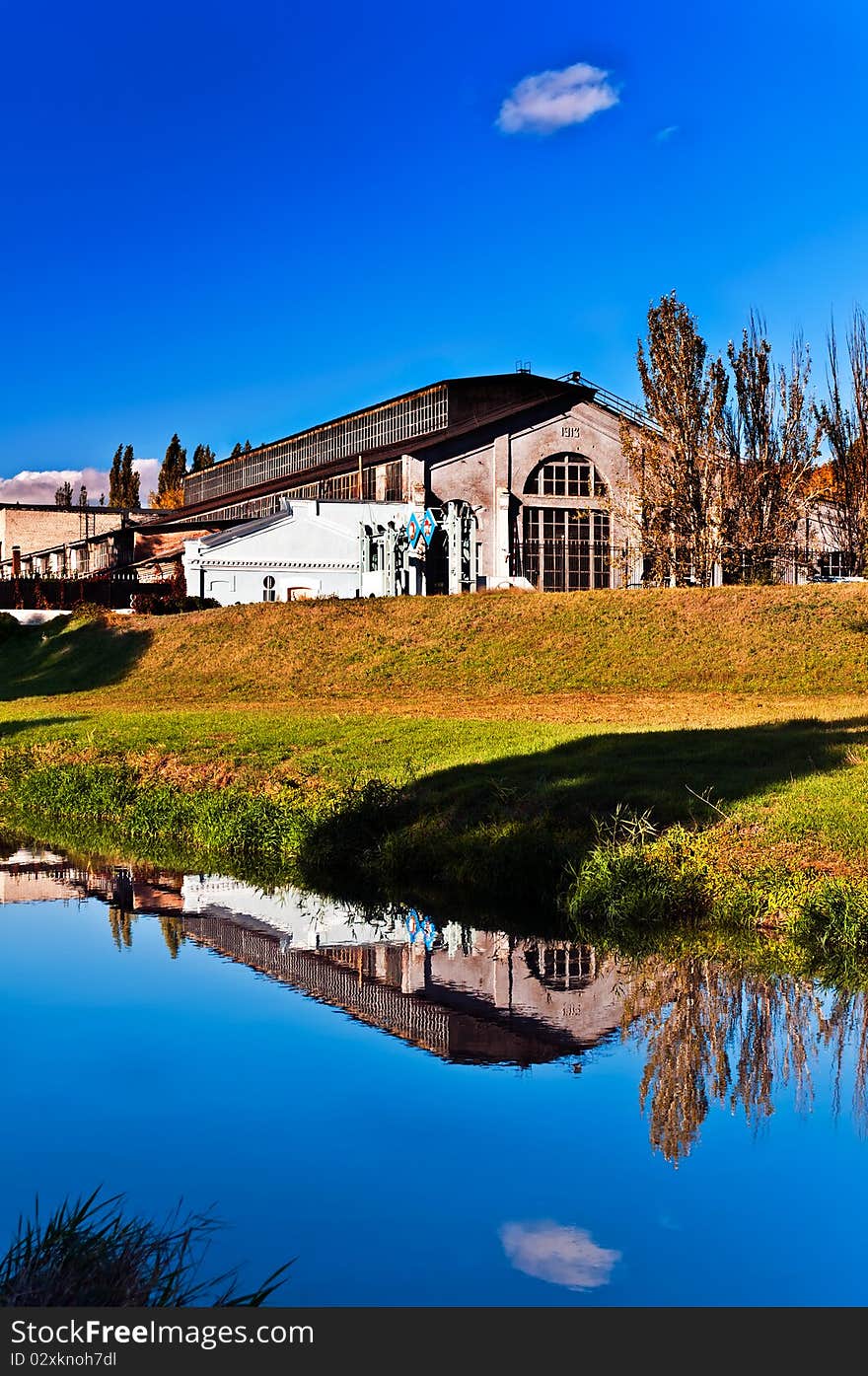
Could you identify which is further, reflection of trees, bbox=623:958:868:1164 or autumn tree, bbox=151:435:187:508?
autumn tree, bbox=151:435:187:508

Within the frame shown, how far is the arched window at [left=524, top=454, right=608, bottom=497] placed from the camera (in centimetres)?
6069

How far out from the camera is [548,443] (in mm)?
60656

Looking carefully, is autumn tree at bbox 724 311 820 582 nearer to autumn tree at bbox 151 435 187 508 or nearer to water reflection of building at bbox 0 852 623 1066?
water reflection of building at bbox 0 852 623 1066

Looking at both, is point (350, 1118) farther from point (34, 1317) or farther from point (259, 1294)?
point (34, 1317)

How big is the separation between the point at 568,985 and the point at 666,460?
43780 mm

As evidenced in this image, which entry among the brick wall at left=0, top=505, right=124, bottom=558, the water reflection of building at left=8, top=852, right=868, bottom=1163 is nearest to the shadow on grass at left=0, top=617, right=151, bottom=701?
the water reflection of building at left=8, top=852, right=868, bottom=1163

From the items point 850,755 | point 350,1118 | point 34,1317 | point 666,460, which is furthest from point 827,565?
point 34,1317

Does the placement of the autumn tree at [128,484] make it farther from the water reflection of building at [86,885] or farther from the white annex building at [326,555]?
the water reflection of building at [86,885]

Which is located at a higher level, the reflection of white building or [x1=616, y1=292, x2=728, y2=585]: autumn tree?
[x1=616, y1=292, x2=728, y2=585]: autumn tree

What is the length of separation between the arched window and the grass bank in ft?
49.6

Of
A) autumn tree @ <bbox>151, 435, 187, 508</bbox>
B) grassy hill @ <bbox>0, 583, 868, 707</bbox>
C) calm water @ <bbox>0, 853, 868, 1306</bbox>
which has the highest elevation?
autumn tree @ <bbox>151, 435, 187, 508</bbox>

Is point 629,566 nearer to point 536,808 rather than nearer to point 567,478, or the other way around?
point 567,478

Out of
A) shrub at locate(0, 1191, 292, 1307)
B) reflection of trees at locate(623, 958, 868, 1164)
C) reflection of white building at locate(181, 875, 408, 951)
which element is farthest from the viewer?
reflection of white building at locate(181, 875, 408, 951)

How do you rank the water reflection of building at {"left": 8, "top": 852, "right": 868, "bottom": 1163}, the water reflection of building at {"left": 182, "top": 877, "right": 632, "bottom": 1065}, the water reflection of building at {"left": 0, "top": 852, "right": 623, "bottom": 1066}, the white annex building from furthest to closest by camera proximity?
the white annex building
the water reflection of building at {"left": 0, "top": 852, "right": 623, "bottom": 1066}
the water reflection of building at {"left": 182, "top": 877, "right": 632, "bottom": 1065}
the water reflection of building at {"left": 8, "top": 852, "right": 868, "bottom": 1163}
